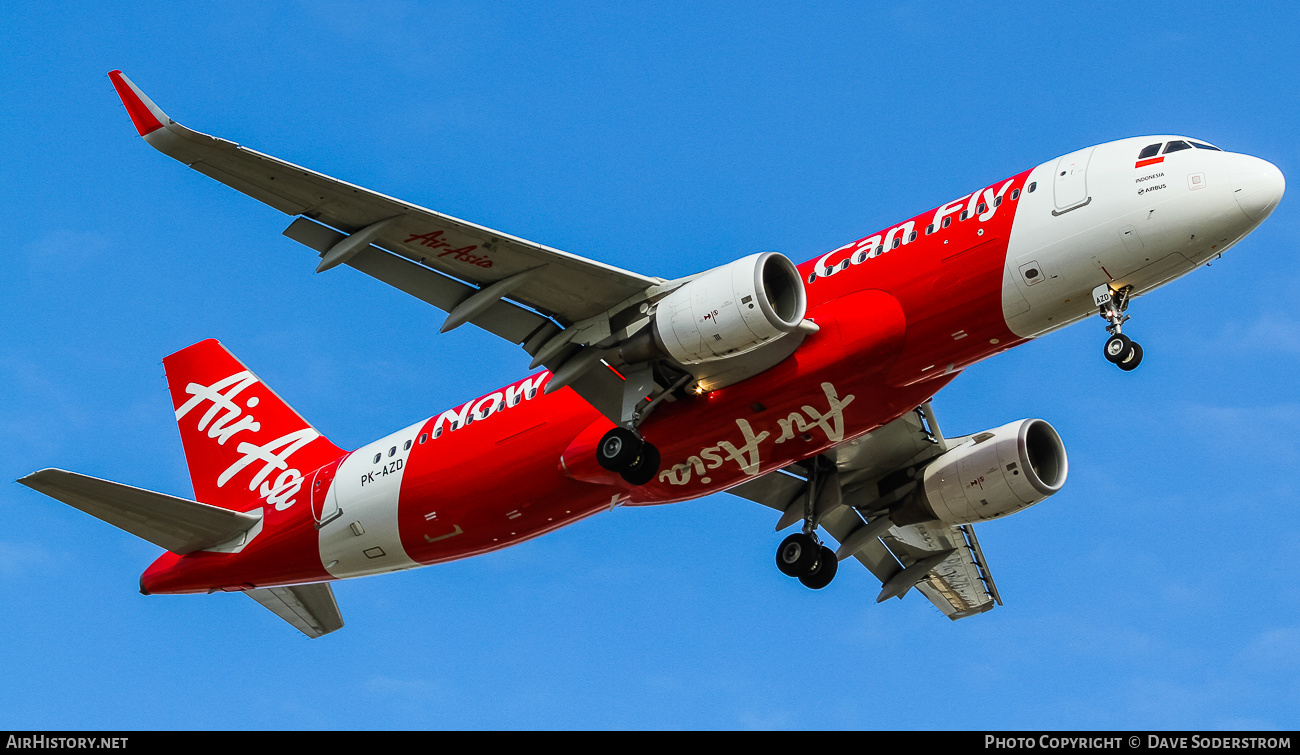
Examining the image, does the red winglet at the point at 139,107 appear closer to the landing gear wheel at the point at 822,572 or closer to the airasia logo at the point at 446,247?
the airasia logo at the point at 446,247

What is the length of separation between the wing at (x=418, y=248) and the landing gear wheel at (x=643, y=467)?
2761 mm

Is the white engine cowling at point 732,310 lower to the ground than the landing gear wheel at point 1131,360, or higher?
higher

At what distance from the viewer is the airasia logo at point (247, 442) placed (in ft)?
108

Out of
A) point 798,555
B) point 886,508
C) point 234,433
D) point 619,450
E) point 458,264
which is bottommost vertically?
point 619,450

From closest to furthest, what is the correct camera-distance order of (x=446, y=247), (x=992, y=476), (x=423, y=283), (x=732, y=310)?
(x=732, y=310), (x=446, y=247), (x=423, y=283), (x=992, y=476)

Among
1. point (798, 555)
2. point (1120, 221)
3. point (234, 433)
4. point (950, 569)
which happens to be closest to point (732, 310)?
point (1120, 221)

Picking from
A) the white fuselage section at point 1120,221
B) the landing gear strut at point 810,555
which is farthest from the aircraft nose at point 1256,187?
the landing gear strut at point 810,555

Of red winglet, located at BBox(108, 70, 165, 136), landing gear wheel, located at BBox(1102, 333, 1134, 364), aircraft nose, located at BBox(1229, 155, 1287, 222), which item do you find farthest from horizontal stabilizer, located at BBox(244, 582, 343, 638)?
aircraft nose, located at BBox(1229, 155, 1287, 222)

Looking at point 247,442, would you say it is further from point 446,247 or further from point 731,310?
point 731,310

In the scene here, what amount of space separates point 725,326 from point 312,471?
1286 cm

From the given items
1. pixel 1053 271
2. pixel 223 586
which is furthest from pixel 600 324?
pixel 223 586

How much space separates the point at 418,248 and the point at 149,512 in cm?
975

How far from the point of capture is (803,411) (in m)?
25.8

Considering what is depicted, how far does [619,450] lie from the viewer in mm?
26141
